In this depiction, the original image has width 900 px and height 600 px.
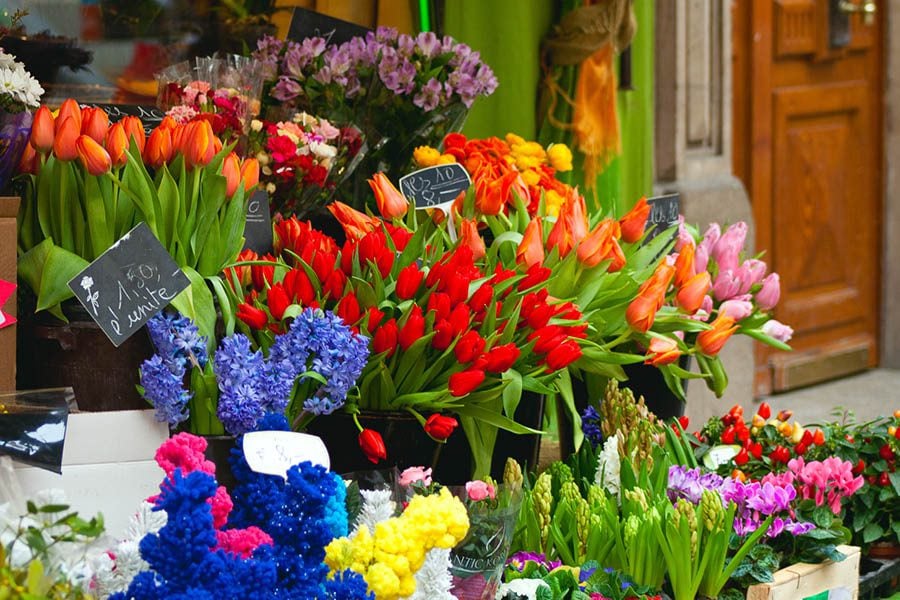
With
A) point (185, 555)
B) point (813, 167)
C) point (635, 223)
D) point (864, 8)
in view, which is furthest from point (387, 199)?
point (864, 8)

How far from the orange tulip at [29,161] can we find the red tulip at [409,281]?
19.7 inches

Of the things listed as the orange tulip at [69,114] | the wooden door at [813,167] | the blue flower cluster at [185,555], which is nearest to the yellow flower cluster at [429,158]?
the orange tulip at [69,114]

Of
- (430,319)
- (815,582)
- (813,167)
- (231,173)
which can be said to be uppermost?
(231,173)

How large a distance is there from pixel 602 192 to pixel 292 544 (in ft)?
8.32

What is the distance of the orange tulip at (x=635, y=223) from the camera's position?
2.24 meters

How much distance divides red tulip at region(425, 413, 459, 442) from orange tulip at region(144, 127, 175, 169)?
0.49 metres

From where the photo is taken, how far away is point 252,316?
5.69ft

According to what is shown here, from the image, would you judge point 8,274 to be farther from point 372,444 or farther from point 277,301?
point 372,444

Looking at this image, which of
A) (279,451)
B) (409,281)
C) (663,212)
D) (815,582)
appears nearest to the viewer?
(279,451)

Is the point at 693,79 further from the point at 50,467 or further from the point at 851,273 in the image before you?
the point at 50,467

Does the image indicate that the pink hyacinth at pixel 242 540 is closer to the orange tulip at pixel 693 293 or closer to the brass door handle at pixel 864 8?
the orange tulip at pixel 693 293

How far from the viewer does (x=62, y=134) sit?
168 centimetres

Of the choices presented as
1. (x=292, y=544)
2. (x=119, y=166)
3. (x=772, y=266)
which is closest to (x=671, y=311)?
(x=119, y=166)

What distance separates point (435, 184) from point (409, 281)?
1.67 feet
